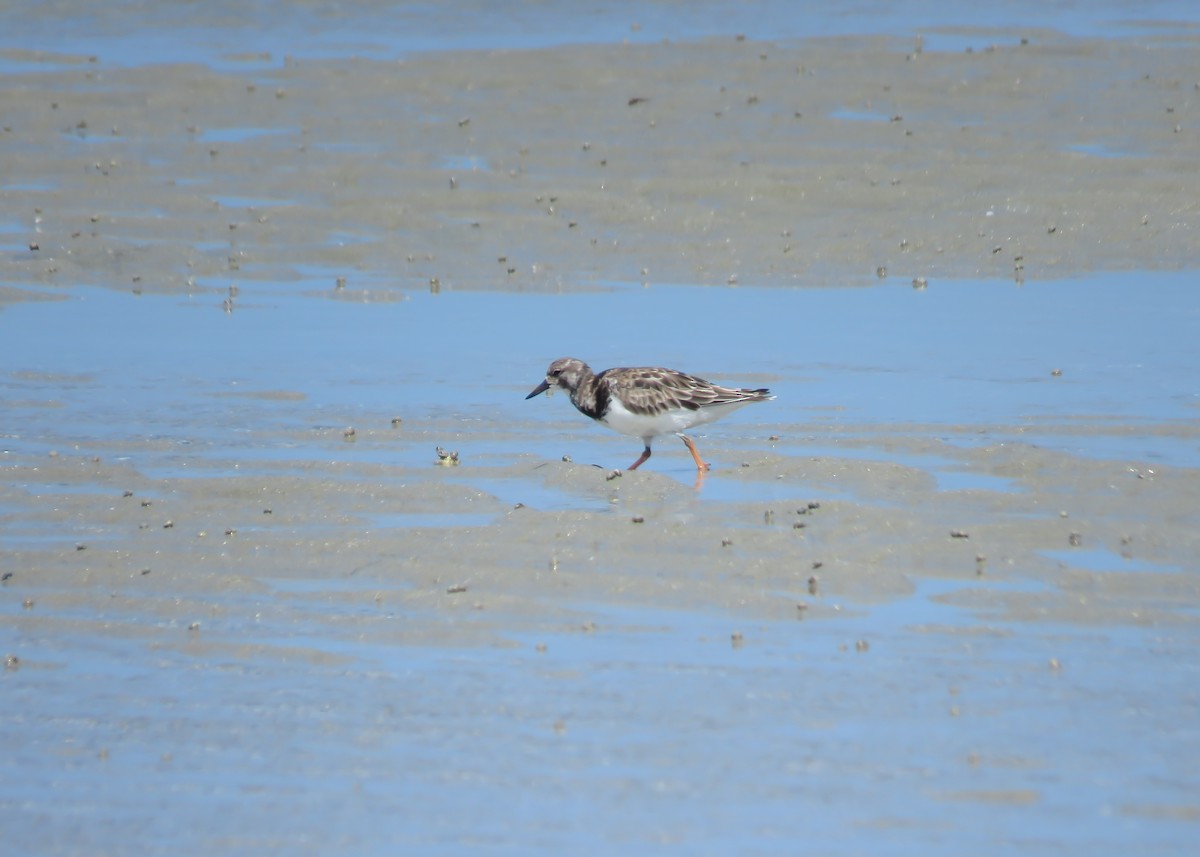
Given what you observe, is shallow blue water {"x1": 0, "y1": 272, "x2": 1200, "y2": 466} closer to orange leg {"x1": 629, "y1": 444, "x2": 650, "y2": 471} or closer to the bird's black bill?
the bird's black bill

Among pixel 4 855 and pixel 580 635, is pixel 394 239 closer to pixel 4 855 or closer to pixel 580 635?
pixel 580 635

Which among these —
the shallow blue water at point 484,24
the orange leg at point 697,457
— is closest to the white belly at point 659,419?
the orange leg at point 697,457

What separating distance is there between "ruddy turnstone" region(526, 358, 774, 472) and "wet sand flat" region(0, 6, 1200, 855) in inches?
14.6

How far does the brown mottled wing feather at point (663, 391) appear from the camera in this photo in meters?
11.7

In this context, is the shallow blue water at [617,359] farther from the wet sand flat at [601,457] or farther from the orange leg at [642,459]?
the orange leg at [642,459]

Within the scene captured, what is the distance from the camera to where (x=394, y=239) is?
17.4 metres

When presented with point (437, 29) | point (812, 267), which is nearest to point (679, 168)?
point (812, 267)

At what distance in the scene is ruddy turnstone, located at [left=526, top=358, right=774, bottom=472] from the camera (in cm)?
1167

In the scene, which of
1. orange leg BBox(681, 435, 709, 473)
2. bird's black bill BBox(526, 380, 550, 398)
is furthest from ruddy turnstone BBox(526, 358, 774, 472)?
bird's black bill BBox(526, 380, 550, 398)

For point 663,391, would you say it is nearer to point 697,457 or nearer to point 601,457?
point 697,457

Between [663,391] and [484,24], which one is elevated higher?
[484,24]

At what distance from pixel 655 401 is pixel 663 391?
124mm

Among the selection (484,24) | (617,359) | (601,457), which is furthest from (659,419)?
(484,24)

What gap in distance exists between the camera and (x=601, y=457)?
1208cm
